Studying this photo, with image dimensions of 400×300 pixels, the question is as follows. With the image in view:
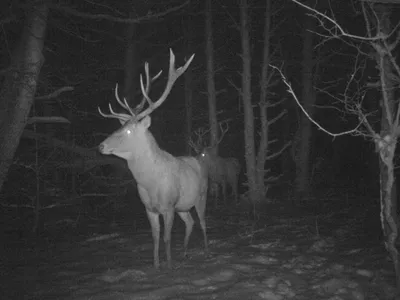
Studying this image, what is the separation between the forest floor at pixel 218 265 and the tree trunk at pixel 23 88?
1.81 meters

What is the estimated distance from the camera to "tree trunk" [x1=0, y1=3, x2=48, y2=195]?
5.86 meters

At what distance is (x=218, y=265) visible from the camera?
612 centimetres

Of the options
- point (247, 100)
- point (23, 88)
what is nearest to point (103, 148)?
point (23, 88)

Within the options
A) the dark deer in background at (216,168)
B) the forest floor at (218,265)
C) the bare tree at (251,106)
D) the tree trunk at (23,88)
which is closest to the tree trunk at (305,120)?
the bare tree at (251,106)

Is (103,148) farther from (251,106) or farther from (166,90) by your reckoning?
(251,106)

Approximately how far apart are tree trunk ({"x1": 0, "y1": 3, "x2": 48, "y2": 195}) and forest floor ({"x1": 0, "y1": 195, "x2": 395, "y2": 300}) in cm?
181

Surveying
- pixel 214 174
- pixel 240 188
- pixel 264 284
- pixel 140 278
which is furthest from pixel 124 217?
pixel 240 188

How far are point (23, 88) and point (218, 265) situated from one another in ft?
12.9

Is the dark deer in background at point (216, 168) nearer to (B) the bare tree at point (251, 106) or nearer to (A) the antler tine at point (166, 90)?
(B) the bare tree at point (251, 106)

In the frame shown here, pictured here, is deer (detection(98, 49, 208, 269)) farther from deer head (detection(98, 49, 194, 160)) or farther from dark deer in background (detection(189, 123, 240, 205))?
dark deer in background (detection(189, 123, 240, 205))

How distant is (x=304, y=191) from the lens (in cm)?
1389

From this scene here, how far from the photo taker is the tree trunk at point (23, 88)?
586 centimetres

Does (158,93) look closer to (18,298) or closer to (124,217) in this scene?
(124,217)

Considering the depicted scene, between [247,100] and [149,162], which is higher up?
[247,100]
